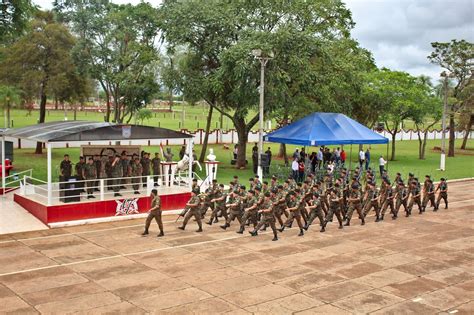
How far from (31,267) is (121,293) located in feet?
9.85

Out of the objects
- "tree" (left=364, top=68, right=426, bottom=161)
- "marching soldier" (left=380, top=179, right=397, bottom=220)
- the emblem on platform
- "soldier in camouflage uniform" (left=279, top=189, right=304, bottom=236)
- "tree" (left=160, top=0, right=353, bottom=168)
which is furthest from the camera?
"tree" (left=364, top=68, right=426, bottom=161)

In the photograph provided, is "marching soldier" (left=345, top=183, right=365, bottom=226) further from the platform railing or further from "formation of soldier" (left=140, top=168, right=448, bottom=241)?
the platform railing

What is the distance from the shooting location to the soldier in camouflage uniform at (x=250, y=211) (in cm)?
1624

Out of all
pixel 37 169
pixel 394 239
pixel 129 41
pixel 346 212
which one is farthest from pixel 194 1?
pixel 394 239

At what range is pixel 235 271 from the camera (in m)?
12.6

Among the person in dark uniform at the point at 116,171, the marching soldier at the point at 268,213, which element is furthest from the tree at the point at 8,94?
the marching soldier at the point at 268,213

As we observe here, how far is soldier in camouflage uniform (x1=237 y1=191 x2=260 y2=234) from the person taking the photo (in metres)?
16.2

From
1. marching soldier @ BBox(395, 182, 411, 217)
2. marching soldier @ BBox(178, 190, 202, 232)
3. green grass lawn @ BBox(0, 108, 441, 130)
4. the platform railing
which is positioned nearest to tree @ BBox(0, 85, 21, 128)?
green grass lawn @ BBox(0, 108, 441, 130)

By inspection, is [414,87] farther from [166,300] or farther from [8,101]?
[166,300]

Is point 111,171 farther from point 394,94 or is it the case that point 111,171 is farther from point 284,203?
point 394,94

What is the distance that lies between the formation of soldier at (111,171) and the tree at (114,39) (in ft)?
46.4

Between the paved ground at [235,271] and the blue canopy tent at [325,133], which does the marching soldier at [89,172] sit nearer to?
the paved ground at [235,271]

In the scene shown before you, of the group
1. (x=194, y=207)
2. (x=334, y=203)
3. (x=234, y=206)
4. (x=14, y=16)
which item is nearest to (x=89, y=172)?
(x=194, y=207)

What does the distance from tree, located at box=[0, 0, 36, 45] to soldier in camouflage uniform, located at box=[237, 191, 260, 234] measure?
56.4ft
